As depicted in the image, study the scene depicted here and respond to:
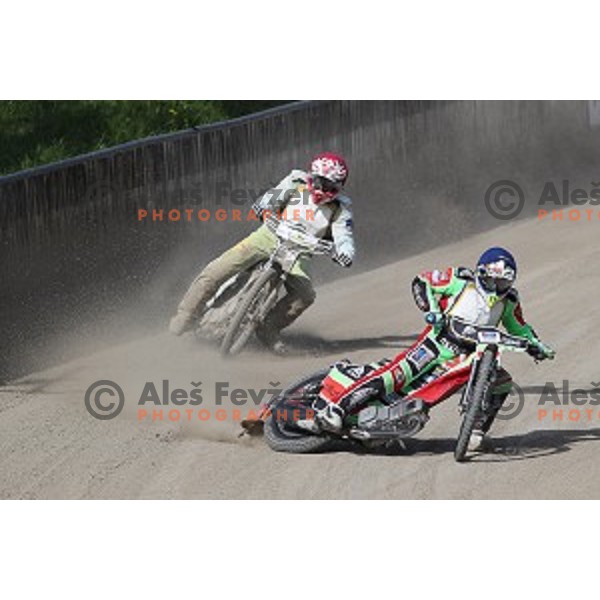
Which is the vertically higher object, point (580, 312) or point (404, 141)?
point (404, 141)

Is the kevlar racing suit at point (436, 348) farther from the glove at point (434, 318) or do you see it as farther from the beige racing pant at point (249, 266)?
the beige racing pant at point (249, 266)

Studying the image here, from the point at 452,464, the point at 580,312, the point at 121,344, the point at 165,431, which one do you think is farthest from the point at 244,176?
the point at 452,464

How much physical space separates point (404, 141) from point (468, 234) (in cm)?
163

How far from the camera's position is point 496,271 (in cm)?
1409

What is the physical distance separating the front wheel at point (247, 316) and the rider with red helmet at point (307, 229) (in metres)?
0.45

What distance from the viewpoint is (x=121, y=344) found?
1933 cm

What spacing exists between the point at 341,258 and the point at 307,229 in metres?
0.68

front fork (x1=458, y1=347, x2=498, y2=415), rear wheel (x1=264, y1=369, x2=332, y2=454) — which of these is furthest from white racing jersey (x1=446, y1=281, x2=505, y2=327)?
rear wheel (x1=264, y1=369, x2=332, y2=454)

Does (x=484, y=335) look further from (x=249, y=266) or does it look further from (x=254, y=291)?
(x=249, y=266)

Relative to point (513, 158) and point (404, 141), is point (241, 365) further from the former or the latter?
point (513, 158)

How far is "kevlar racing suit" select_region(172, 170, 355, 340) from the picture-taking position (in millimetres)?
17688
